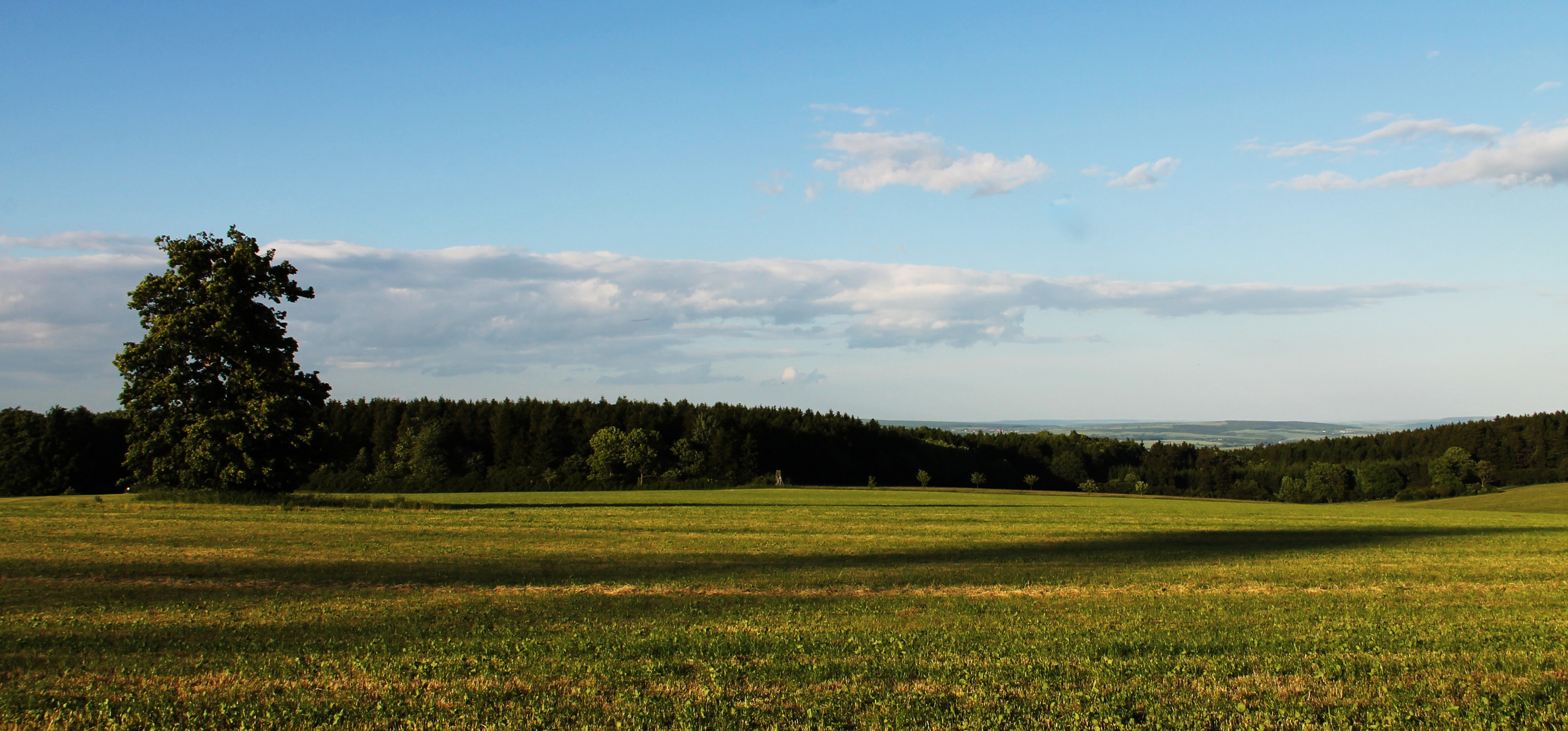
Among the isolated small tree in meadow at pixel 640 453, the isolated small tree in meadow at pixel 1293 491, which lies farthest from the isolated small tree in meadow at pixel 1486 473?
the isolated small tree in meadow at pixel 640 453

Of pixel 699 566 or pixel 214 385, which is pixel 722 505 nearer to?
pixel 214 385

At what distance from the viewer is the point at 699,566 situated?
2089 cm

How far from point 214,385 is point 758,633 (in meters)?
36.7

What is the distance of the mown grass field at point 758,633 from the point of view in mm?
8195

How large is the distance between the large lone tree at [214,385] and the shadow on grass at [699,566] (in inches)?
820

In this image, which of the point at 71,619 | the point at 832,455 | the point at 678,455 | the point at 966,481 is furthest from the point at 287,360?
the point at 966,481

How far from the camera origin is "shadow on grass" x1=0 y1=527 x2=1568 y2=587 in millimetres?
17609

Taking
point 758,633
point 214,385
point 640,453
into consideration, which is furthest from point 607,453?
point 758,633

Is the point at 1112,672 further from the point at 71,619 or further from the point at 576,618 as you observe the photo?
the point at 71,619

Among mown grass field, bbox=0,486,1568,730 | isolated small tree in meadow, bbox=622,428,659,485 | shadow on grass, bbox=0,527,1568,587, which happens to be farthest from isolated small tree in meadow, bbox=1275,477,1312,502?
shadow on grass, bbox=0,527,1568,587

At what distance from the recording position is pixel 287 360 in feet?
133

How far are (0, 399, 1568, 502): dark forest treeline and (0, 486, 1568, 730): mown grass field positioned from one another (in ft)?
188

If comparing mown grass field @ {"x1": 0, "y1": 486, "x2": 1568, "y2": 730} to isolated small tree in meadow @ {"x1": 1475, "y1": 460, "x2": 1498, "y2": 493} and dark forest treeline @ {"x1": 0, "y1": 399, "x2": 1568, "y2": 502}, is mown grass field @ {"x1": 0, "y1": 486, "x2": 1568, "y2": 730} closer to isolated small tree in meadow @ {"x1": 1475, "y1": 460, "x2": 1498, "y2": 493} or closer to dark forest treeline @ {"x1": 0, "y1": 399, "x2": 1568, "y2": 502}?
dark forest treeline @ {"x1": 0, "y1": 399, "x2": 1568, "y2": 502}

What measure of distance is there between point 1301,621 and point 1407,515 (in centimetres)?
4977
